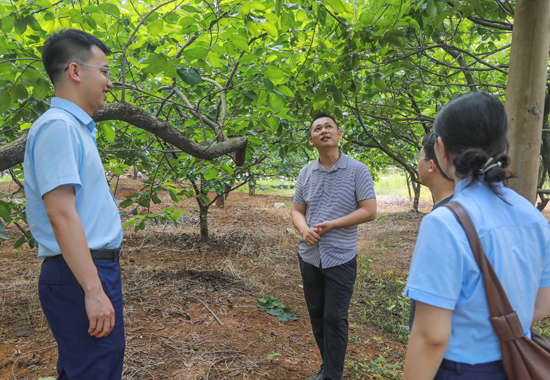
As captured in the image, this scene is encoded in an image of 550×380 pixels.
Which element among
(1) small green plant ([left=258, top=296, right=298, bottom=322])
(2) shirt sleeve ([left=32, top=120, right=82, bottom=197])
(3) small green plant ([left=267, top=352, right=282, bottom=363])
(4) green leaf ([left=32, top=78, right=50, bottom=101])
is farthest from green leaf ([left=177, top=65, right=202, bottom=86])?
(1) small green plant ([left=258, top=296, right=298, bottom=322])

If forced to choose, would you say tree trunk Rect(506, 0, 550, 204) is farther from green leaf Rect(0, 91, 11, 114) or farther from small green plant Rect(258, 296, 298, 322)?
small green plant Rect(258, 296, 298, 322)

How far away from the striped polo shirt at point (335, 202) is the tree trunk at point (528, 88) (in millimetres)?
1008

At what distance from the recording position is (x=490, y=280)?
3.00 ft

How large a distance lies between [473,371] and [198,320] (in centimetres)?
295

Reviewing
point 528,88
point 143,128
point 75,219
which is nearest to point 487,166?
point 528,88

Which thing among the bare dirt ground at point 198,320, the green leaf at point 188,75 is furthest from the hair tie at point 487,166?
the bare dirt ground at point 198,320

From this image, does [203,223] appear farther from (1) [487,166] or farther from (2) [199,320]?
(1) [487,166]

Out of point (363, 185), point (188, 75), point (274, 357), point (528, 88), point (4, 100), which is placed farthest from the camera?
point (274, 357)

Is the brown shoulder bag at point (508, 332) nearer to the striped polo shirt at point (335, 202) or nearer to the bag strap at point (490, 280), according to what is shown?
the bag strap at point (490, 280)

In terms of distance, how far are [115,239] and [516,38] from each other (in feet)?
6.87

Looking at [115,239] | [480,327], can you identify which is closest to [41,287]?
[115,239]

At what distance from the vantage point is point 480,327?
953 mm

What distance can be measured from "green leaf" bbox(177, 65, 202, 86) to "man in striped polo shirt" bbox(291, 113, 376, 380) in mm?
1141

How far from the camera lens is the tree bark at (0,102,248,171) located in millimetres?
1697
